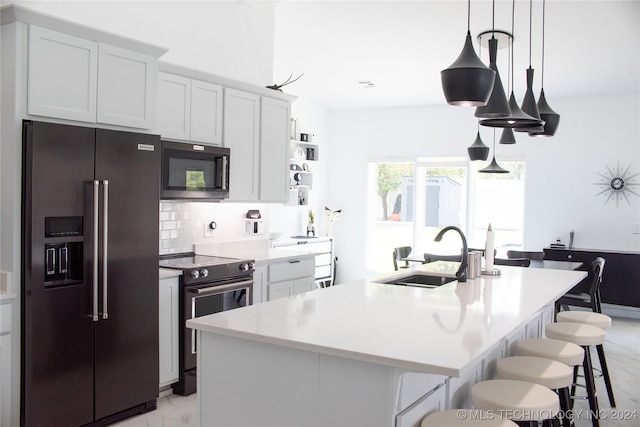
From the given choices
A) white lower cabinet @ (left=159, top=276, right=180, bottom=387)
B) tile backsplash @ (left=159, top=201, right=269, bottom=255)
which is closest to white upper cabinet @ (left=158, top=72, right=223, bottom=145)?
tile backsplash @ (left=159, top=201, right=269, bottom=255)

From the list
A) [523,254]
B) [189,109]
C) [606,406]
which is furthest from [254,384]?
[523,254]

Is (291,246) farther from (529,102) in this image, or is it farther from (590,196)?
(529,102)

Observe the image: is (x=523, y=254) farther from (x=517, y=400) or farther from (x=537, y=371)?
(x=517, y=400)

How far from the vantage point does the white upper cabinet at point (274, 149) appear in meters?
4.76

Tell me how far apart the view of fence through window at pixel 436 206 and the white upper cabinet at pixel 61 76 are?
17.0 ft

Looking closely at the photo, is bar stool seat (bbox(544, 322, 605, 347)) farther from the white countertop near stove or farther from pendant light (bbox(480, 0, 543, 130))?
the white countertop near stove

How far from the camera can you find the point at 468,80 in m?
2.37

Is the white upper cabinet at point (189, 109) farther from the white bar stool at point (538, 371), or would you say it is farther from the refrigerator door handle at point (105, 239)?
the white bar stool at point (538, 371)

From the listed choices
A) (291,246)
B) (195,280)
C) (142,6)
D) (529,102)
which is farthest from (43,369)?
(291,246)

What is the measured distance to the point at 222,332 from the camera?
6.97ft

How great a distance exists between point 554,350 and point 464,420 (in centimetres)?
107

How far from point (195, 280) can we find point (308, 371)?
196 centimetres

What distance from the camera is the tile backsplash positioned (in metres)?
4.26

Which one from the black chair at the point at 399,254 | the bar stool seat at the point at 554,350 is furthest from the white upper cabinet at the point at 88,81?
the black chair at the point at 399,254
